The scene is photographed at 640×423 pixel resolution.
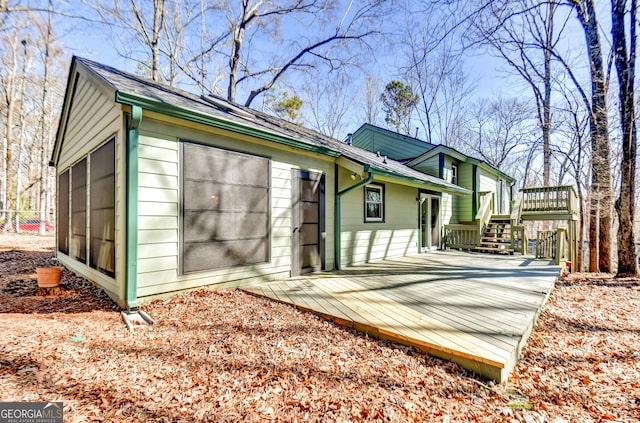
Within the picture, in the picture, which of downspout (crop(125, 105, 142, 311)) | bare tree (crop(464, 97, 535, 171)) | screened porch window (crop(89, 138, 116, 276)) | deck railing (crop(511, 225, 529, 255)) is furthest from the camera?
bare tree (crop(464, 97, 535, 171))

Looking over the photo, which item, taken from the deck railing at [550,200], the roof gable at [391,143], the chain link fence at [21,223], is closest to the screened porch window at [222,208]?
the roof gable at [391,143]

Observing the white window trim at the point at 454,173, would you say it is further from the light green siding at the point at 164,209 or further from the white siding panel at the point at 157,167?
the white siding panel at the point at 157,167

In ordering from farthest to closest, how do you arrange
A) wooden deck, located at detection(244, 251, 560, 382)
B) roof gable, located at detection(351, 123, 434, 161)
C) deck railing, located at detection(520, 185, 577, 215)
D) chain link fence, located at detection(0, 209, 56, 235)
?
chain link fence, located at detection(0, 209, 56, 235) → roof gable, located at detection(351, 123, 434, 161) → deck railing, located at detection(520, 185, 577, 215) → wooden deck, located at detection(244, 251, 560, 382)

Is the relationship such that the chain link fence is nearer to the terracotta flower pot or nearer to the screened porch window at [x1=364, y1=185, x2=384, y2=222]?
the terracotta flower pot

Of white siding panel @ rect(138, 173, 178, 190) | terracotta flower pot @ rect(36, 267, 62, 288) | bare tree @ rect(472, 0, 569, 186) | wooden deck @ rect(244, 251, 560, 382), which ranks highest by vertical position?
bare tree @ rect(472, 0, 569, 186)

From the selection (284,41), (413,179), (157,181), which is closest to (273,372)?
(157,181)

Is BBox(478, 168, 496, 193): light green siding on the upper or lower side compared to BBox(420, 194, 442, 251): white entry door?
upper

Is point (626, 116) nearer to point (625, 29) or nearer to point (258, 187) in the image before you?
point (625, 29)

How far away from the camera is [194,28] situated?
14477mm

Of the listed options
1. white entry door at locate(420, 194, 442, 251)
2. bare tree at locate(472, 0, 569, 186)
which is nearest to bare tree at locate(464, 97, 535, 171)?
bare tree at locate(472, 0, 569, 186)

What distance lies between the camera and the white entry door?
976 centimetres

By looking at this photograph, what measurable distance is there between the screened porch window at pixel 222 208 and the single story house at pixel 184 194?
16 mm

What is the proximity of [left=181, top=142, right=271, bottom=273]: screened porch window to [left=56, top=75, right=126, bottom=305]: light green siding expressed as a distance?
742 mm

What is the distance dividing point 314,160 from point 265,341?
3.90 m
